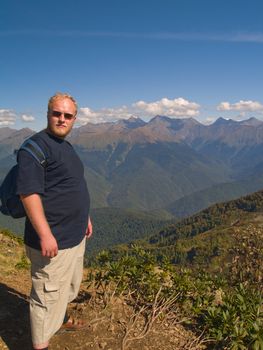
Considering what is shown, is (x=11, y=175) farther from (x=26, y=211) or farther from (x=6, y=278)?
(x=6, y=278)

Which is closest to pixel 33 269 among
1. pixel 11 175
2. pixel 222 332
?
pixel 11 175

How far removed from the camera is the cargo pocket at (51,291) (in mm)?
5707

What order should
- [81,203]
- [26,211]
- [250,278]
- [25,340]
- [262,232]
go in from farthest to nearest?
1. [262,232]
2. [250,278]
3. [25,340]
4. [81,203]
5. [26,211]

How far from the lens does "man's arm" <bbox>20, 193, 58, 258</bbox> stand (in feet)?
17.0

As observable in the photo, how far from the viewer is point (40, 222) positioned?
5.23 meters

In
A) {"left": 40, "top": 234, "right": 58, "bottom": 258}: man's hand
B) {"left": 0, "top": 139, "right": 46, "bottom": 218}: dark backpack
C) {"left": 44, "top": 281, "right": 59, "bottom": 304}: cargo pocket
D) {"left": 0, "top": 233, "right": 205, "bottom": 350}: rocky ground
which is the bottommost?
{"left": 0, "top": 233, "right": 205, "bottom": 350}: rocky ground

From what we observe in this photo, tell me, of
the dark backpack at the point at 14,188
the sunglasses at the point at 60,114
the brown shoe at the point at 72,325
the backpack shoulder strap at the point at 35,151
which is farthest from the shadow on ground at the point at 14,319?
the sunglasses at the point at 60,114

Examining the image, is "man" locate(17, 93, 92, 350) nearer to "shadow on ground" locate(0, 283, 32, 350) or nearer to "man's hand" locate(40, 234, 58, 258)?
"man's hand" locate(40, 234, 58, 258)

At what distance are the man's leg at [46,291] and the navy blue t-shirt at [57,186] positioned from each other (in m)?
0.22

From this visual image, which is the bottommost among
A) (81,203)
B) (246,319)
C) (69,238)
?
(246,319)

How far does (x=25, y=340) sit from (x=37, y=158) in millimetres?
3569

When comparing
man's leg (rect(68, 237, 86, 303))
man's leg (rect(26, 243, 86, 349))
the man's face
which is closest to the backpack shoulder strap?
the man's face

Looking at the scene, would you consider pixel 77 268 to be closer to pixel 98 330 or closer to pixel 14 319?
pixel 98 330

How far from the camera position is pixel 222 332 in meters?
6.77
